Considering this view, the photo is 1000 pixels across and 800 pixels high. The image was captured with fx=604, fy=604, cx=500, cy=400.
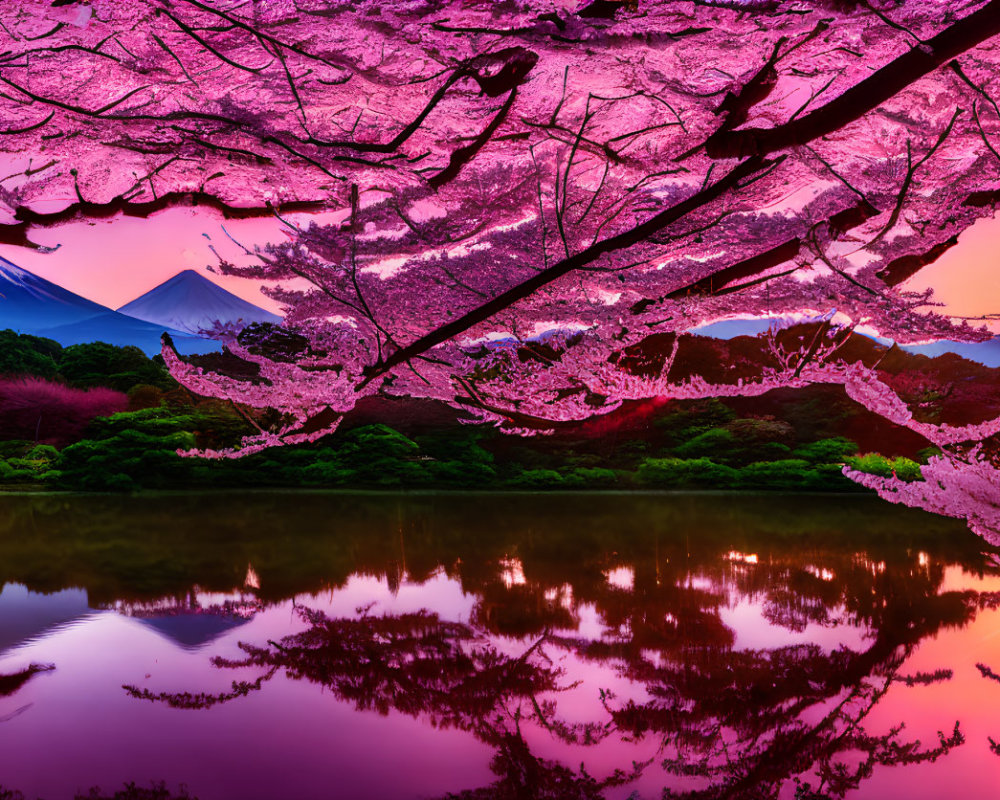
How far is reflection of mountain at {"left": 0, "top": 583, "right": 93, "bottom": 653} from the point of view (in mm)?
3883

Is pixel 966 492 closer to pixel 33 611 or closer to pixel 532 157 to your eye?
pixel 532 157

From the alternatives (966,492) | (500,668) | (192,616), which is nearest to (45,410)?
(192,616)

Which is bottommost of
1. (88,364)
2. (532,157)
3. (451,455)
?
(451,455)

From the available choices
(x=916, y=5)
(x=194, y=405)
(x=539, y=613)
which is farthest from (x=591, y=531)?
(x=194, y=405)

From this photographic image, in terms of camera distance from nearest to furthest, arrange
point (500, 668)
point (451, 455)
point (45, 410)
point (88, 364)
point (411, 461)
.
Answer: point (500, 668) → point (45, 410) → point (411, 461) → point (451, 455) → point (88, 364)

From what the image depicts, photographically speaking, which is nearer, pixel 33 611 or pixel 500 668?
pixel 500 668

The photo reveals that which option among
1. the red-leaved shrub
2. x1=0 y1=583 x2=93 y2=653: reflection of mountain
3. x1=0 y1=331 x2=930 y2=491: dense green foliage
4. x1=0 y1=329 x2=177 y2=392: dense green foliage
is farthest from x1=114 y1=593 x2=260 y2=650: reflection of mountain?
x1=0 y1=329 x2=177 y2=392: dense green foliage

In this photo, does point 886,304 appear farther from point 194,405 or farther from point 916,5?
point 194,405

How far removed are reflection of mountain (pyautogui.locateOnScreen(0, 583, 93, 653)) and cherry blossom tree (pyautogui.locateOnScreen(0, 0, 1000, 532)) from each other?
1805 mm

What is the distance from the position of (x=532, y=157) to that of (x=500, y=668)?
2.93 m

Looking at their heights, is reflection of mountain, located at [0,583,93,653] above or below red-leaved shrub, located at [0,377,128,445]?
below

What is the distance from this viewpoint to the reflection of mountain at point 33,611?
388 cm

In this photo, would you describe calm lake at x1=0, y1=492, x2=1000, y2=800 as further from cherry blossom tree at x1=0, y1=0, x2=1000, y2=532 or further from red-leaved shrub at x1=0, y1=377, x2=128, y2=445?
red-leaved shrub at x1=0, y1=377, x2=128, y2=445

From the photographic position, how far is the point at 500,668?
3.37 meters
